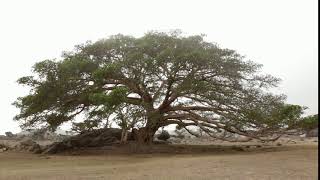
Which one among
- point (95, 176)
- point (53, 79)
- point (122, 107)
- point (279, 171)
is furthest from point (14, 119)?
point (279, 171)

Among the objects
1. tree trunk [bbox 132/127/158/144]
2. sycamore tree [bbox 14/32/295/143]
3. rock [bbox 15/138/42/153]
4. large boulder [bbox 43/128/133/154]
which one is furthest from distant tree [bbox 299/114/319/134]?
rock [bbox 15/138/42/153]

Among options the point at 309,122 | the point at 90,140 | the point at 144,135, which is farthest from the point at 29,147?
the point at 309,122

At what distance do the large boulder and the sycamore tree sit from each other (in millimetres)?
1892

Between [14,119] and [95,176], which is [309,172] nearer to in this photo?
[95,176]

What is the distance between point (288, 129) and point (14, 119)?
1561 cm

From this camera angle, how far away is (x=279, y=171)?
11195mm

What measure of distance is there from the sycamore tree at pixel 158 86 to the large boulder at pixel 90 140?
74.5 inches

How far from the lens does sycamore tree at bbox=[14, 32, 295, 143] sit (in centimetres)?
2008

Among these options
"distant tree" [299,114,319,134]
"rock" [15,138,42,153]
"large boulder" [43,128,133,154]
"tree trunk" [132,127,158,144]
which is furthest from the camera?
"large boulder" [43,128,133,154]

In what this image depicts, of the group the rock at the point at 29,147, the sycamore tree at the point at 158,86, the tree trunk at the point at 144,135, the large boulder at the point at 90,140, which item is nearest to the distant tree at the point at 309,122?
the sycamore tree at the point at 158,86

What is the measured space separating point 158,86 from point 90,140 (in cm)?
643

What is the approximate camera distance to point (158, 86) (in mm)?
22688

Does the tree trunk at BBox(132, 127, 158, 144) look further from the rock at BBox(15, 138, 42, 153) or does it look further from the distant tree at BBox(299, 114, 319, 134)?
the distant tree at BBox(299, 114, 319, 134)

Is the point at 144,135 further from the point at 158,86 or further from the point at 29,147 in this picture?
the point at 29,147
